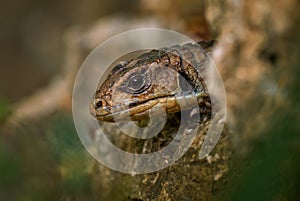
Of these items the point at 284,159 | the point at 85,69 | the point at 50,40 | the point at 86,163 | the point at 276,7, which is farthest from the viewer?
the point at 50,40

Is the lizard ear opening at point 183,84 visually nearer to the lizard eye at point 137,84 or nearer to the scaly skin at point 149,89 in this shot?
the scaly skin at point 149,89

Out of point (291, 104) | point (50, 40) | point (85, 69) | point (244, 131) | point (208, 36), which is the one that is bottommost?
point (291, 104)

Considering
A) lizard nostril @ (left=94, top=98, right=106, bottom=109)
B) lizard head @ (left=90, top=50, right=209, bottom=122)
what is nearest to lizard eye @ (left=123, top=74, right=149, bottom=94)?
lizard head @ (left=90, top=50, right=209, bottom=122)

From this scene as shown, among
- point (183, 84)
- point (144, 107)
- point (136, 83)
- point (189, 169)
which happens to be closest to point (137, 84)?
point (136, 83)

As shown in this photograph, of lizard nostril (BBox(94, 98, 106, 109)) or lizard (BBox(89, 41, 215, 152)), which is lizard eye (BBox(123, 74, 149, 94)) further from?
→ lizard nostril (BBox(94, 98, 106, 109))

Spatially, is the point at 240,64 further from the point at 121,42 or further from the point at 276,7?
the point at 121,42

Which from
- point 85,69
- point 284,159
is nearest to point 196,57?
point 284,159

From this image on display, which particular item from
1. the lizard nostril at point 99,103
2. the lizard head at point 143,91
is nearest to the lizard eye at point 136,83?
the lizard head at point 143,91
